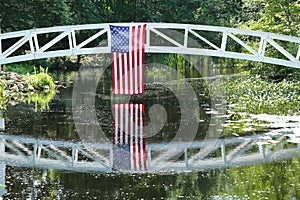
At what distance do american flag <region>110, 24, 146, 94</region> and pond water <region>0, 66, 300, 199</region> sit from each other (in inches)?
24.7

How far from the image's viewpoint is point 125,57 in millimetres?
15945

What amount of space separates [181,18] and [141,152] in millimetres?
25944

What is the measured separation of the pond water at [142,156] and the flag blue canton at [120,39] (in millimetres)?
1510

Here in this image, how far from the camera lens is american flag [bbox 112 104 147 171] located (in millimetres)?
10086

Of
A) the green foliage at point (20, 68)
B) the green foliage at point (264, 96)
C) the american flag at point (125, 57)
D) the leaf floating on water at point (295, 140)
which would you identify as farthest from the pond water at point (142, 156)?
the green foliage at point (20, 68)

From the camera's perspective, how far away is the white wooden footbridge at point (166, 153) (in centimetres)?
996

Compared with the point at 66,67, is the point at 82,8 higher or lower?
higher

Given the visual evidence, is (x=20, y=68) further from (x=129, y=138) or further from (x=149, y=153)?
(x=149, y=153)

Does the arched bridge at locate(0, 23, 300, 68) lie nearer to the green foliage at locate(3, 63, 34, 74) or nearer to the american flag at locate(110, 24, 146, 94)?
the american flag at locate(110, 24, 146, 94)

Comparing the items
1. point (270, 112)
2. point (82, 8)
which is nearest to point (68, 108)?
point (270, 112)

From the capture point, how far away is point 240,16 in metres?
36.1

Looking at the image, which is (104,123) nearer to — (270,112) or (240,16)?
(270,112)

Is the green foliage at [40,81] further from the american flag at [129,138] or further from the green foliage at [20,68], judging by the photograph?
the american flag at [129,138]

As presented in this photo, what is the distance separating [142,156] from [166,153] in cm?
47
